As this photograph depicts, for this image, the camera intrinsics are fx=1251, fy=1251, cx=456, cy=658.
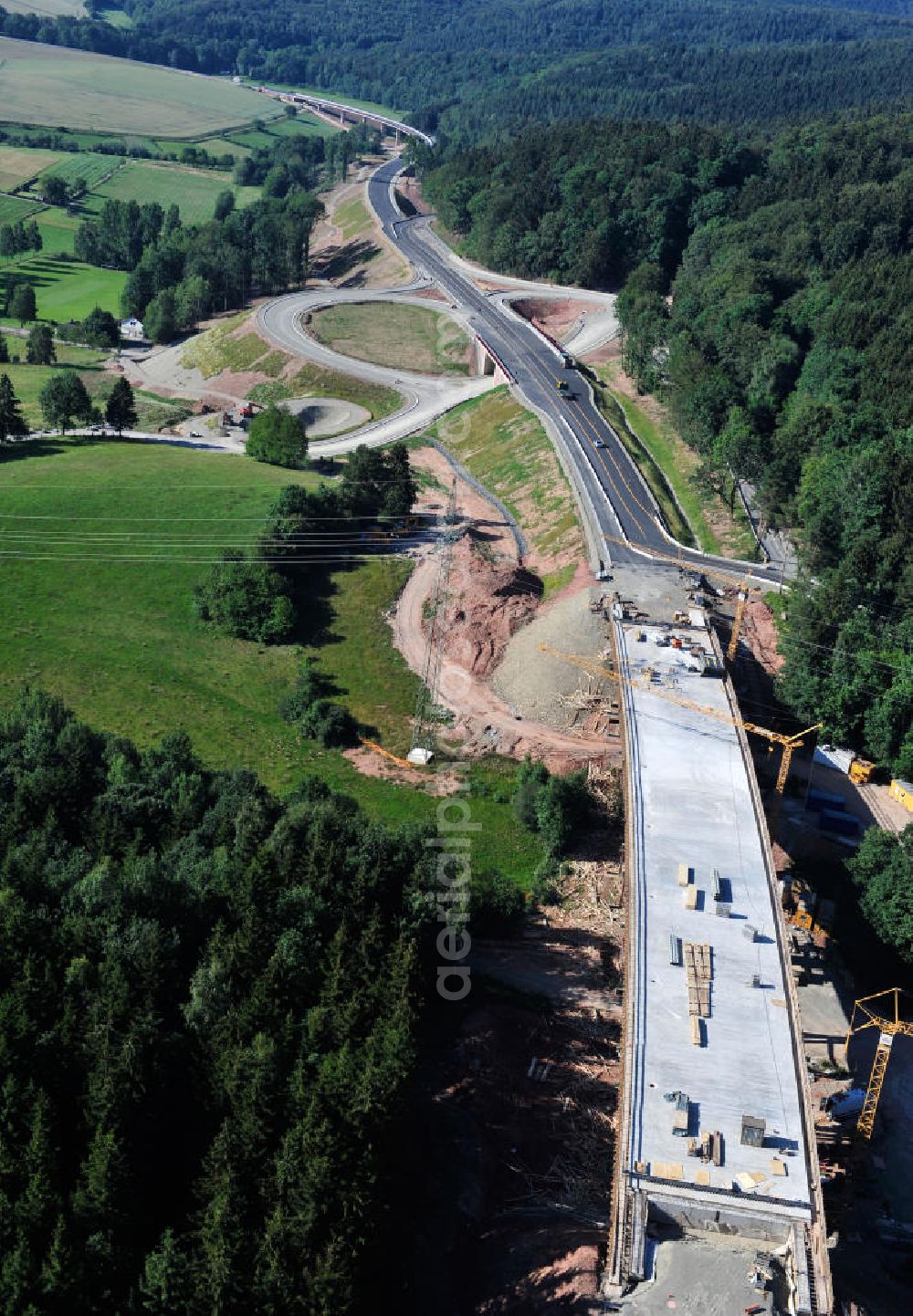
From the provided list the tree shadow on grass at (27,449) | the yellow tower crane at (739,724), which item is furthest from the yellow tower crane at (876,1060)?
the tree shadow on grass at (27,449)

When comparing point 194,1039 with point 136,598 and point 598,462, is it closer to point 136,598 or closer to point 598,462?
point 136,598

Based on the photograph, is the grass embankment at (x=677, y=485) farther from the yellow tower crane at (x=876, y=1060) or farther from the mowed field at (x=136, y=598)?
the yellow tower crane at (x=876, y=1060)

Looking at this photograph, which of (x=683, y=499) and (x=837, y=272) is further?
(x=837, y=272)

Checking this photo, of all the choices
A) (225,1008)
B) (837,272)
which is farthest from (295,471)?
(225,1008)

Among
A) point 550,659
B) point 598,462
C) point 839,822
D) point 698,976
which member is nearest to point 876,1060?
point 698,976

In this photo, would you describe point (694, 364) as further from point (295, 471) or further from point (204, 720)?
point (204, 720)
